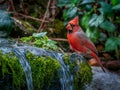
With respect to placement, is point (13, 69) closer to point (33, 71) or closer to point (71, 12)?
point (33, 71)

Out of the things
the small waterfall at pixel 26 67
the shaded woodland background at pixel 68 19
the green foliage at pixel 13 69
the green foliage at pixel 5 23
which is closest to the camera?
the green foliage at pixel 13 69

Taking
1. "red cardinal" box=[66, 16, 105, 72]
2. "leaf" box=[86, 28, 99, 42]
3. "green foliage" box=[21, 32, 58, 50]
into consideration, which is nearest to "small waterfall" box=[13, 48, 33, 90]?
"green foliage" box=[21, 32, 58, 50]

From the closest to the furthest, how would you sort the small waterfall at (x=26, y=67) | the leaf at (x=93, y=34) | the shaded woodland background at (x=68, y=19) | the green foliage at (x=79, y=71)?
the small waterfall at (x=26, y=67)
the green foliage at (x=79, y=71)
the shaded woodland background at (x=68, y=19)
the leaf at (x=93, y=34)

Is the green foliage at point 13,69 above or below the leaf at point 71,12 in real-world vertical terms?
below

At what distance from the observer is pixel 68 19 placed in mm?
7332

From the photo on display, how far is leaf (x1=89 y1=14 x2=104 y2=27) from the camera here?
21.6 ft

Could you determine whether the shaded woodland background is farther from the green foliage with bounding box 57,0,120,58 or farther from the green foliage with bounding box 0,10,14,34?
the green foliage with bounding box 0,10,14,34

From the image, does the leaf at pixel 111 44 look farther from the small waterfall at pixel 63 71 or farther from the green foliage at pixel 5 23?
the small waterfall at pixel 63 71

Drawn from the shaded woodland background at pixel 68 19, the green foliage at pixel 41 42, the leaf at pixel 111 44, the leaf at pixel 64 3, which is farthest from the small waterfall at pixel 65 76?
the leaf at pixel 64 3

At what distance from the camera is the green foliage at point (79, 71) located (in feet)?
14.9

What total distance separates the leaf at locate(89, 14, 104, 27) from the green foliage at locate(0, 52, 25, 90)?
Result: 8.87ft

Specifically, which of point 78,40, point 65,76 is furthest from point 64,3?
point 65,76

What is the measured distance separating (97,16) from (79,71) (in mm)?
2290

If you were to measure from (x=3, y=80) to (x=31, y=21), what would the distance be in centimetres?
407
